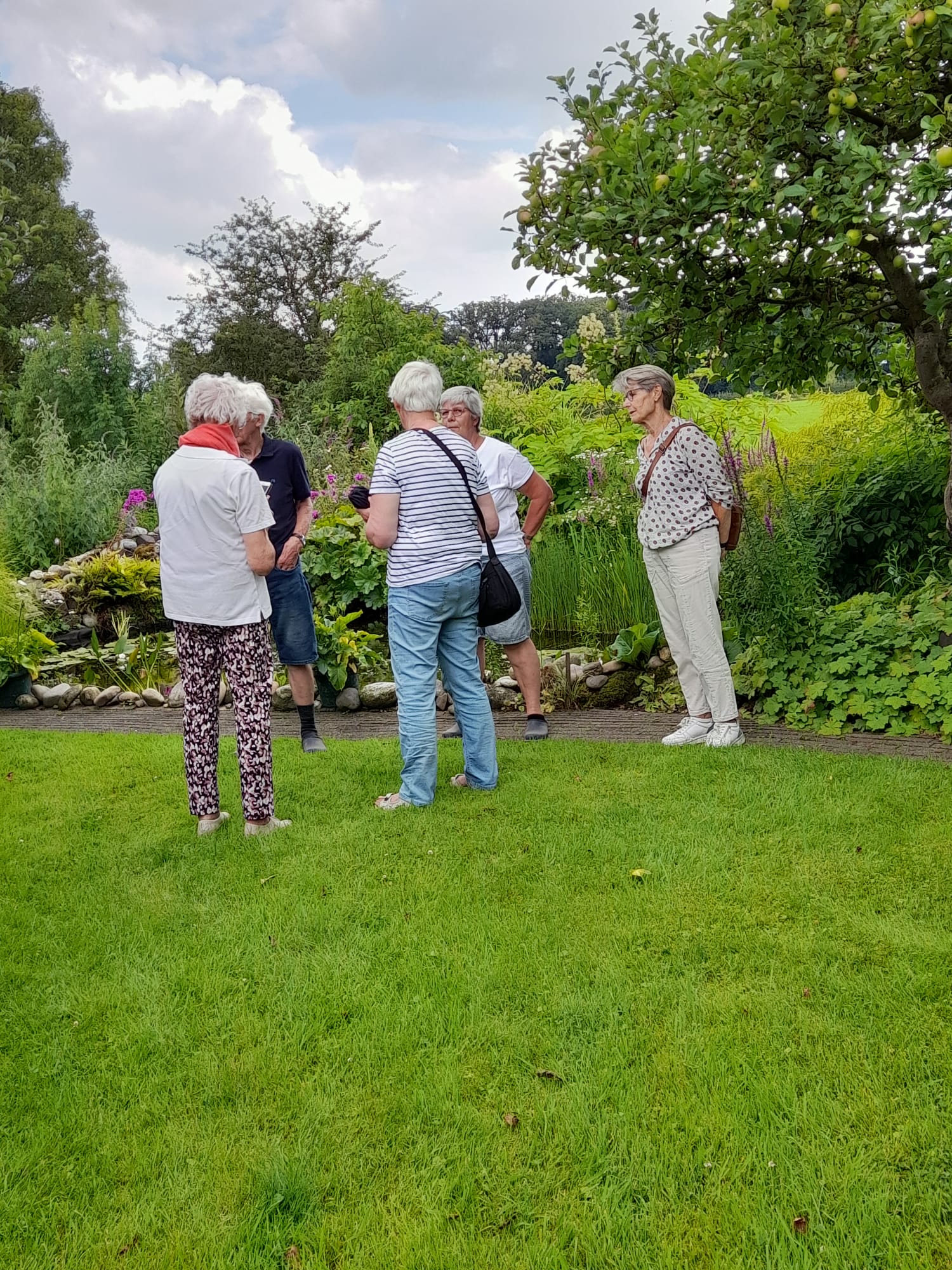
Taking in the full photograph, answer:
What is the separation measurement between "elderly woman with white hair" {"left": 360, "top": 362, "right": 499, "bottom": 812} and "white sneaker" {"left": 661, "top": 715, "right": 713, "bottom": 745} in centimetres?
133

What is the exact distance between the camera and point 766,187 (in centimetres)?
402

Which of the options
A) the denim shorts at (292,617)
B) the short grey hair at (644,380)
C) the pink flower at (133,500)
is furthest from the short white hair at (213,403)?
the pink flower at (133,500)

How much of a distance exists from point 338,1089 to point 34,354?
17.4 meters

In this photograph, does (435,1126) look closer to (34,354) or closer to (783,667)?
(783,667)

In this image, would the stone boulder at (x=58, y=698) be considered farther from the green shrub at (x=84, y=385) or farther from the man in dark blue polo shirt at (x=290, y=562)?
the green shrub at (x=84, y=385)

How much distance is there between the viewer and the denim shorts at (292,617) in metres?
5.23

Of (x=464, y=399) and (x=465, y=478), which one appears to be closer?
(x=465, y=478)

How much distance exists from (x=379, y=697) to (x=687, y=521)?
9.23 ft

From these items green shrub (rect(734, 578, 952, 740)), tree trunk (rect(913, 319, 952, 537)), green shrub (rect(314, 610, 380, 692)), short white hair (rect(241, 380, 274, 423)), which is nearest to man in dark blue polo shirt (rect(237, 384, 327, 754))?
short white hair (rect(241, 380, 274, 423))

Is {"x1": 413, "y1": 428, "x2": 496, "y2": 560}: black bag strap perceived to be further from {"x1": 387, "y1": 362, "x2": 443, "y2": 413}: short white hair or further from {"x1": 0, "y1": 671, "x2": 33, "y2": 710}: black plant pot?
{"x1": 0, "y1": 671, "x2": 33, "y2": 710}: black plant pot

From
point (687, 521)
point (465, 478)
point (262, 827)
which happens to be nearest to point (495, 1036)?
point (262, 827)

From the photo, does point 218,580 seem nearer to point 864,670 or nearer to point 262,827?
point 262,827

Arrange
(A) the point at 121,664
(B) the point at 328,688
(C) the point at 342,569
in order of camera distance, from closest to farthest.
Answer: (B) the point at 328,688
(C) the point at 342,569
(A) the point at 121,664

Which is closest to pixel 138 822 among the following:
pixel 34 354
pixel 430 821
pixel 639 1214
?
pixel 430 821
